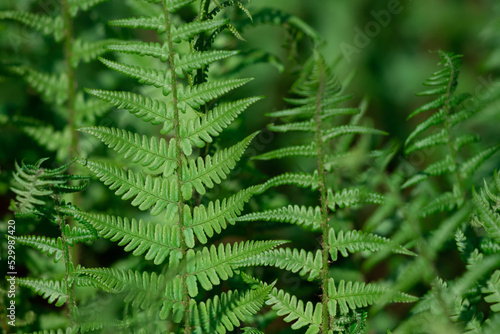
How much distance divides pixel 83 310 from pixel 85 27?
5.97 ft

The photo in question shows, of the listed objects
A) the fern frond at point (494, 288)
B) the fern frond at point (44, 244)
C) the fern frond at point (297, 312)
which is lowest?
the fern frond at point (297, 312)

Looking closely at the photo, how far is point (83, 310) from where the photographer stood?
1.23 meters

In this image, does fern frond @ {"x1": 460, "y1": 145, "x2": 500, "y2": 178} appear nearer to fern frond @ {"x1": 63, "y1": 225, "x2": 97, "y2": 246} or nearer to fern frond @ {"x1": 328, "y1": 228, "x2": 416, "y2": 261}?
fern frond @ {"x1": 328, "y1": 228, "x2": 416, "y2": 261}

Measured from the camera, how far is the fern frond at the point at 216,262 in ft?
3.44

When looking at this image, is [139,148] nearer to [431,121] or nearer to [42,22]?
[431,121]

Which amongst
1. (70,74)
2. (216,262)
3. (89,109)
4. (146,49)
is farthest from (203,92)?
(70,74)

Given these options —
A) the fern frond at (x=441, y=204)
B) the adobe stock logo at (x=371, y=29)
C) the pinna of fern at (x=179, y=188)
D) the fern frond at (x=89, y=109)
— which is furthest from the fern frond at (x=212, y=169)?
the adobe stock logo at (x=371, y=29)

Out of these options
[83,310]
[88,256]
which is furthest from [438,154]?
[83,310]

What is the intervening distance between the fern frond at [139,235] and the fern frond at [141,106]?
0.77ft

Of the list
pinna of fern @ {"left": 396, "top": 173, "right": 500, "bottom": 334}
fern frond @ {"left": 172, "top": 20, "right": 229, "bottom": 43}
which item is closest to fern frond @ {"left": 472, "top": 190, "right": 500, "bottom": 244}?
pinna of fern @ {"left": 396, "top": 173, "right": 500, "bottom": 334}

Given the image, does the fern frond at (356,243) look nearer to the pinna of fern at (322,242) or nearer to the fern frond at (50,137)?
the pinna of fern at (322,242)

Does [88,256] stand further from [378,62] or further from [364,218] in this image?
[378,62]

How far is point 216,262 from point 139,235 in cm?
19

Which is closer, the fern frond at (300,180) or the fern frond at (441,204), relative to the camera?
the fern frond at (300,180)
